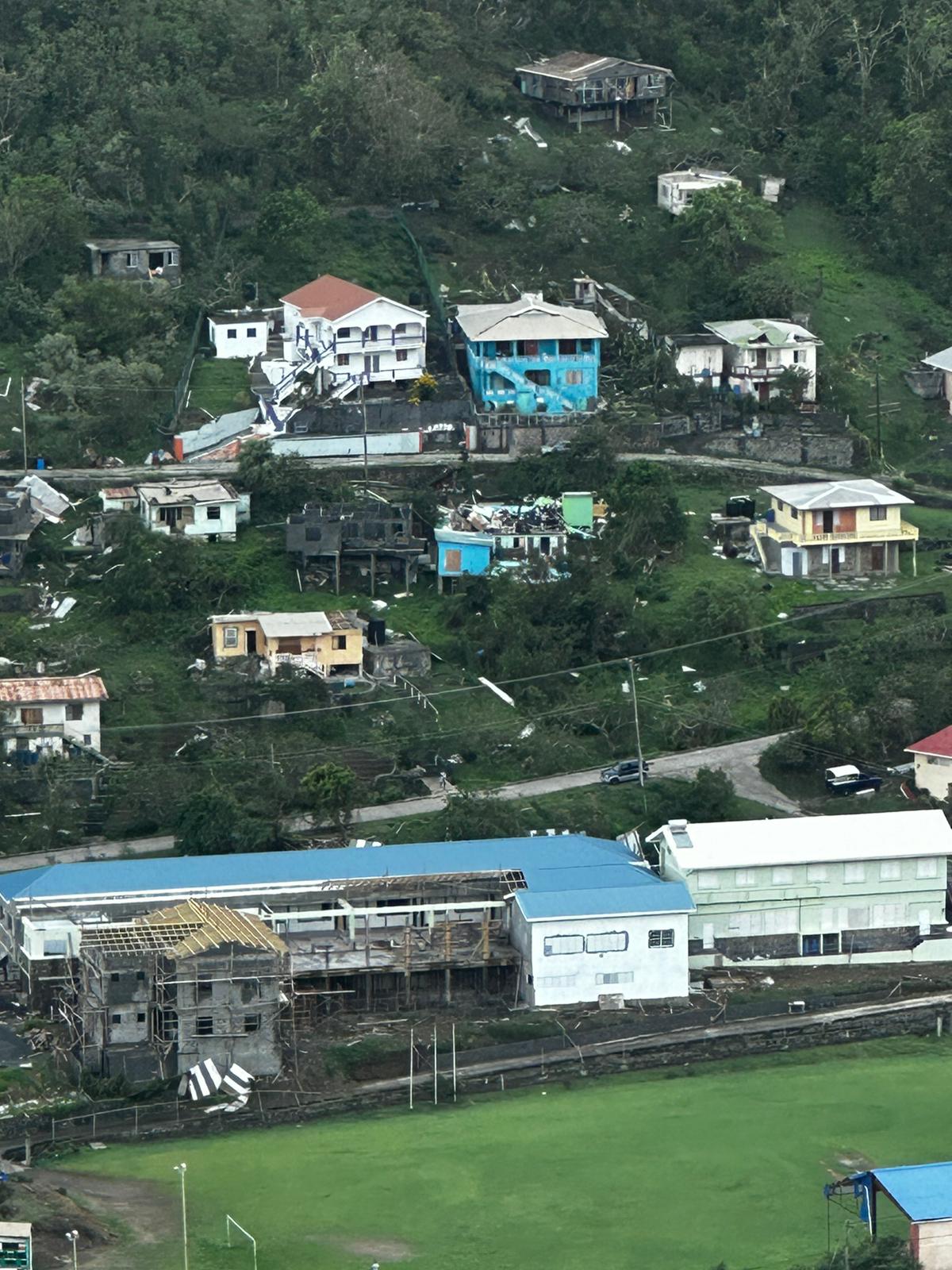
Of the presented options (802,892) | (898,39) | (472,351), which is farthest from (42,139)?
(802,892)

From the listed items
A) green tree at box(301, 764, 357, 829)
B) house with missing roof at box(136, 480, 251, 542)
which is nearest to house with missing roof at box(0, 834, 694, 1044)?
green tree at box(301, 764, 357, 829)

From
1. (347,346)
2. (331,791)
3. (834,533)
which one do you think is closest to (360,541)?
(347,346)

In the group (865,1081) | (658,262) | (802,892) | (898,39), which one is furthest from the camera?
(898,39)

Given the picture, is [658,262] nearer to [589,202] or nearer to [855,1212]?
[589,202]

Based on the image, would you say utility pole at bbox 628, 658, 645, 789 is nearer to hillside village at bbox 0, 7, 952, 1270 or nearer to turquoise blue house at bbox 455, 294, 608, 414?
hillside village at bbox 0, 7, 952, 1270

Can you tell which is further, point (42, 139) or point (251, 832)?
point (42, 139)

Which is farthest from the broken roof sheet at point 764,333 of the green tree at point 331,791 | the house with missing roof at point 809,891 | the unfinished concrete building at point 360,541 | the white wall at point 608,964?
the white wall at point 608,964
